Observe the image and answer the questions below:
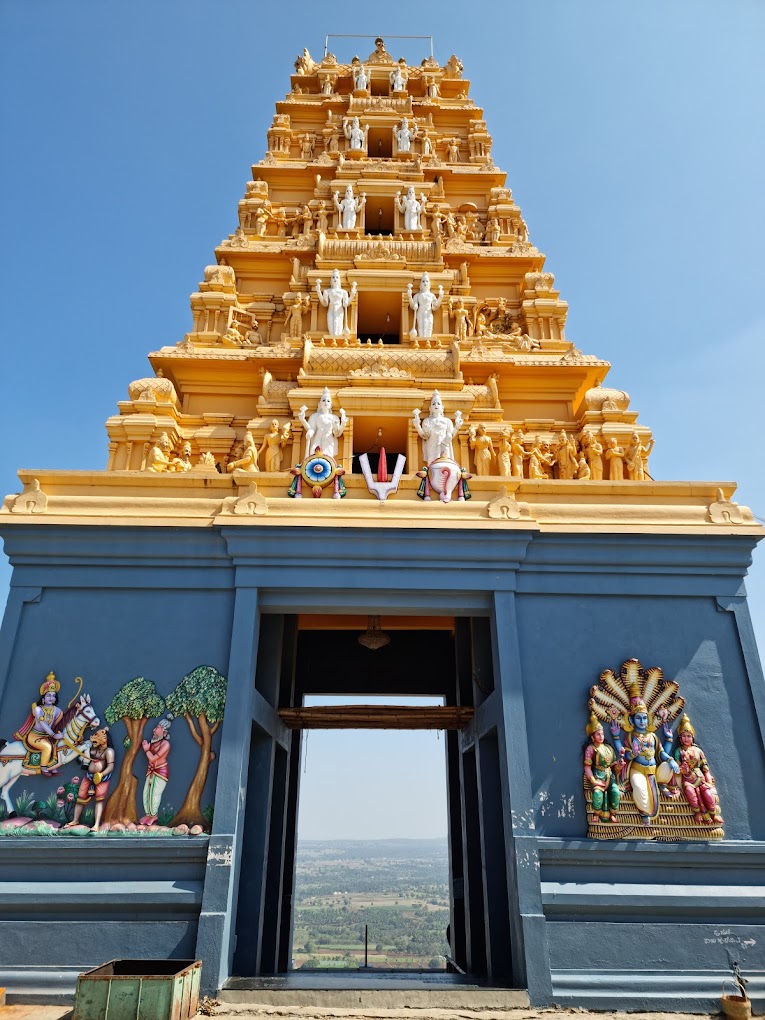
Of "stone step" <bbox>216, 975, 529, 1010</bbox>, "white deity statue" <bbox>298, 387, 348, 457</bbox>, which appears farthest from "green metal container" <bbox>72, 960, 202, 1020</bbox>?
"white deity statue" <bbox>298, 387, 348, 457</bbox>

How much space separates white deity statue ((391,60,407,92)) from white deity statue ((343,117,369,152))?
282 centimetres

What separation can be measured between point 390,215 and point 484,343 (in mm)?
6167

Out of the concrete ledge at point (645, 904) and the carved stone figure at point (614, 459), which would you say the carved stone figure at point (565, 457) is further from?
the concrete ledge at point (645, 904)

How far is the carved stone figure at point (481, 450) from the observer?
43.1 ft

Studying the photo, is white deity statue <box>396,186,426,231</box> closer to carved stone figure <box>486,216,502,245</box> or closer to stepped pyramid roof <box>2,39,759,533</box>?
stepped pyramid roof <box>2,39,759,533</box>

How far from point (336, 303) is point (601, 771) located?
36.1 feet

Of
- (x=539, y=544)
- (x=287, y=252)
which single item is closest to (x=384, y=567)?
(x=539, y=544)

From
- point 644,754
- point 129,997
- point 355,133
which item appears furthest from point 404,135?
point 129,997

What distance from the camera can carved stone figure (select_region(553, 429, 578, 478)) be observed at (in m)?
13.9

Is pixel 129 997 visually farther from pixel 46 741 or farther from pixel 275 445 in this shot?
pixel 275 445

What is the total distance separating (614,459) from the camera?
1374 cm

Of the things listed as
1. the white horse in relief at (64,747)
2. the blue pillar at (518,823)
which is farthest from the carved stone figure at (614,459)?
the white horse in relief at (64,747)

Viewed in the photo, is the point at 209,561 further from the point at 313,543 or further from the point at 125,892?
the point at 125,892

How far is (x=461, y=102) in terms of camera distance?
21969 mm
